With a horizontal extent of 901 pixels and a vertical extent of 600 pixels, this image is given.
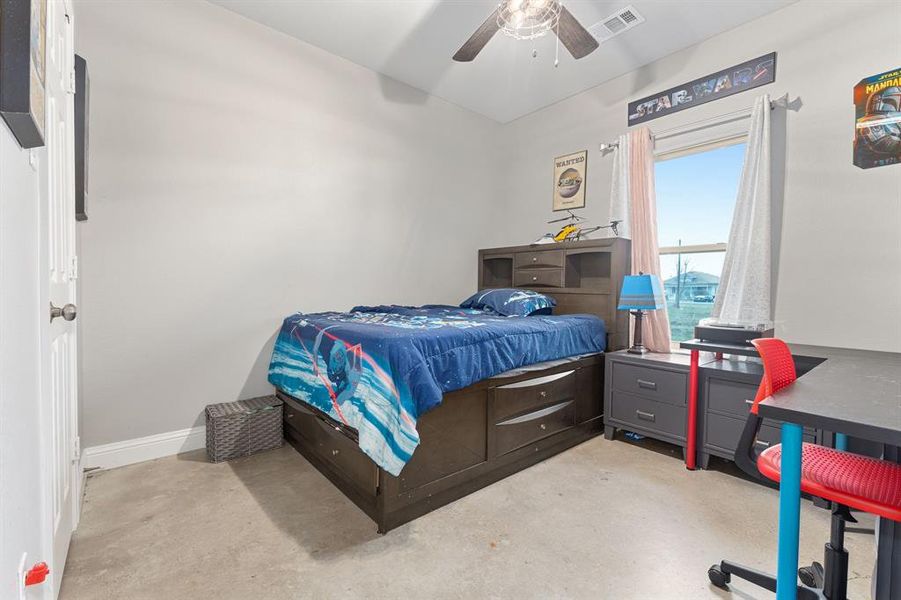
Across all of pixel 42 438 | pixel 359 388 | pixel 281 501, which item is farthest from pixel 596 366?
pixel 42 438

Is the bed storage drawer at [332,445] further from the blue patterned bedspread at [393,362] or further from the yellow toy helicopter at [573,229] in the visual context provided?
the yellow toy helicopter at [573,229]

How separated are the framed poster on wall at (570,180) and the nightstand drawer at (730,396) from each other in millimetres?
1983

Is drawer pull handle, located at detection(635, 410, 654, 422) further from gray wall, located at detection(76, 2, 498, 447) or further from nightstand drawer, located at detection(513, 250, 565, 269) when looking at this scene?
gray wall, located at detection(76, 2, 498, 447)

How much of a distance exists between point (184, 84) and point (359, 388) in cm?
234

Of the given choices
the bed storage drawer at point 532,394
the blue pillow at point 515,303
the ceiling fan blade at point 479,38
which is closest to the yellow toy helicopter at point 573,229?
the blue pillow at point 515,303

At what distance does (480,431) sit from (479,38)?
7.32ft

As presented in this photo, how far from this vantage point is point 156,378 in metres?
2.53

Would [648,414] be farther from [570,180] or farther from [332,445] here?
[570,180]

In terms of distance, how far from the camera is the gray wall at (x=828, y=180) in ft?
7.43

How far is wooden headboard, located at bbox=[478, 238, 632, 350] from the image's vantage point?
10.3ft

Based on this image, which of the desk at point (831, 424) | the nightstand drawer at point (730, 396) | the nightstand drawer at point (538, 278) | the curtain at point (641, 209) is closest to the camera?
the desk at point (831, 424)

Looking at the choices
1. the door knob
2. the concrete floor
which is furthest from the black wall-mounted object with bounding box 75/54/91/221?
the concrete floor

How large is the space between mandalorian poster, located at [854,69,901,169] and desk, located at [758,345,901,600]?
1.86 m

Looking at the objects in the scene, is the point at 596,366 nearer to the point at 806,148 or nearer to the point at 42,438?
the point at 806,148
